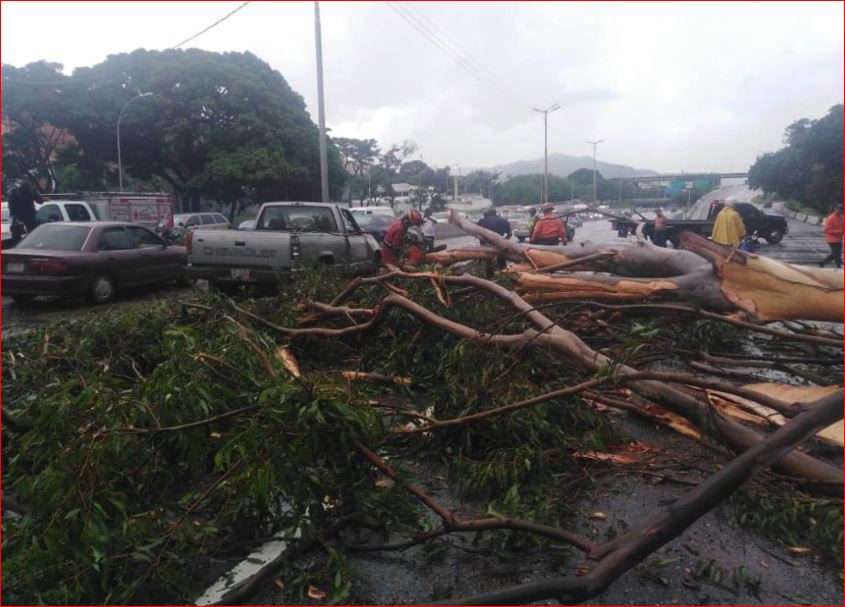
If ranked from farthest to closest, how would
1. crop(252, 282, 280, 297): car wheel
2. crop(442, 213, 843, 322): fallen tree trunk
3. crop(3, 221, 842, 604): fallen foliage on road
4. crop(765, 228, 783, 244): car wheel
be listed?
1. crop(765, 228, 783, 244): car wheel
2. crop(252, 282, 280, 297): car wheel
3. crop(442, 213, 843, 322): fallen tree trunk
4. crop(3, 221, 842, 604): fallen foliage on road

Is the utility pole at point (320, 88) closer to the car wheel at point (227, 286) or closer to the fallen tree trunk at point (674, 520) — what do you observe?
the car wheel at point (227, 286)

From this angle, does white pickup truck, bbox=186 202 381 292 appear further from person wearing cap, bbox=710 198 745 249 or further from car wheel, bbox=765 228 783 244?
car wheel, bbox=765 228 783 244

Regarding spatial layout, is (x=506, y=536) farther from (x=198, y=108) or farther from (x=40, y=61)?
(x=40, y=61)

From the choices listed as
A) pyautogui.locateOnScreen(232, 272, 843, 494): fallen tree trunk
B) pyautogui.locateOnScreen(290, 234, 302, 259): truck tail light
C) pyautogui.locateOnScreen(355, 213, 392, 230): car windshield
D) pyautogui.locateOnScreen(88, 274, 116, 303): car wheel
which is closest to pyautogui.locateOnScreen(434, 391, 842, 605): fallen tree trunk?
pyautogui.locateOnScreen(232, 272, 843, 494): fallen tree trunk

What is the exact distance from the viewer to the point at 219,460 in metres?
2.80

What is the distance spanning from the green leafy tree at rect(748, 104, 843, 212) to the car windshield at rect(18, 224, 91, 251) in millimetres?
12230

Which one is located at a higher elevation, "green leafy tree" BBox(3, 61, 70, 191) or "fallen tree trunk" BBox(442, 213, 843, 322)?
"green leafy tree" BBox(3, 61, 70, 191)

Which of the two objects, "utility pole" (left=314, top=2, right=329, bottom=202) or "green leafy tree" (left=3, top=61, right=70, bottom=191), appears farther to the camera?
"green leafy tree" (left=3, top=61, right=70, bottom=191)

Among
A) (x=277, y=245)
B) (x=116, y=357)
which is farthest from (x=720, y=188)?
(x=116, y=357)

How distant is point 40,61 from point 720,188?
102ft

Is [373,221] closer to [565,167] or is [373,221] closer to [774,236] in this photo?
[774,236]

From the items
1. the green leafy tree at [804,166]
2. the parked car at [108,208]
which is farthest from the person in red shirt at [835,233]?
the parked car at [108,208]

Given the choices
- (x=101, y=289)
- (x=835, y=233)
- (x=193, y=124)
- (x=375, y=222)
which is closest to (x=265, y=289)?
(x=101, y=289)

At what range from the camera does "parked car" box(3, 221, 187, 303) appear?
9883mm
